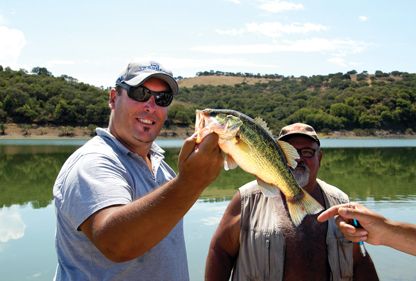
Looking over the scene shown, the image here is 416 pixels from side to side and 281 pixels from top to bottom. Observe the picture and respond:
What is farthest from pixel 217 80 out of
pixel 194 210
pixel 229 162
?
pixel 229 162

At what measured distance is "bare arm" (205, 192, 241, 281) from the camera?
15.3ft

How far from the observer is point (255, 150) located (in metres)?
2.89

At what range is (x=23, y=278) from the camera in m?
9.74

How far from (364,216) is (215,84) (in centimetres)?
15410

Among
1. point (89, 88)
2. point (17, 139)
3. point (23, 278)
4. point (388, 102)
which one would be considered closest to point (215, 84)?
point (89, 88)

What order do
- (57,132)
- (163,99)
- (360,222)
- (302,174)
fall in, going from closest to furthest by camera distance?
(163,99)
(360,222)
(302,174)
(57,132)

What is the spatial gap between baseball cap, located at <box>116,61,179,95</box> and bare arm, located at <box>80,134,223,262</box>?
0.89 metres

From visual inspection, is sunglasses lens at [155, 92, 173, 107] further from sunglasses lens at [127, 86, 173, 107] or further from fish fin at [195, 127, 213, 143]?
fish fin at [195, 127, 213, 143]

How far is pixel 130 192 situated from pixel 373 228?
6.16 ft

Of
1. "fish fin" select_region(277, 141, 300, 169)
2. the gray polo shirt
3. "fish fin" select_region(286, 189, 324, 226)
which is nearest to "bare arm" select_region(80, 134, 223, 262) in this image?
the gray polo shirt

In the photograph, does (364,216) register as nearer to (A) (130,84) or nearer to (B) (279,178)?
(B) (279,178)

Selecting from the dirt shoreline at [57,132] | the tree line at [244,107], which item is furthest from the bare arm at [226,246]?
the dirt shoreline at [57,132]

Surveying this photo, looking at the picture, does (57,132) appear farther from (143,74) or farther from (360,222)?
(360,222)

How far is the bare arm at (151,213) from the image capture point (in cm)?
236
